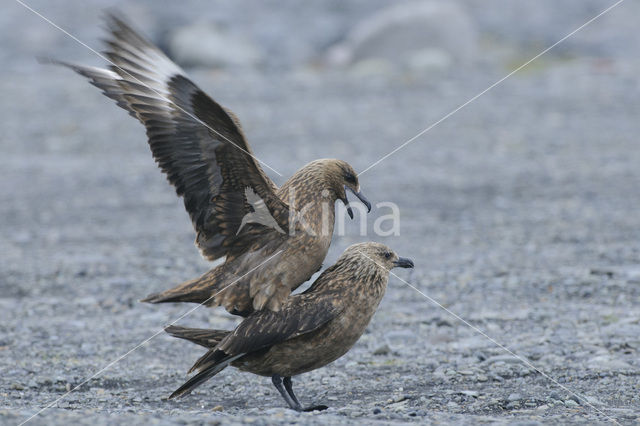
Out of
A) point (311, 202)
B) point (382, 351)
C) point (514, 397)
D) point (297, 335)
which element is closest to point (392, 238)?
point (382, 351)

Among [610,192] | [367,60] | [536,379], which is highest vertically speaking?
[367,60]

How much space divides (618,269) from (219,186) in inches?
152

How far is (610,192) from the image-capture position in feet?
34.2

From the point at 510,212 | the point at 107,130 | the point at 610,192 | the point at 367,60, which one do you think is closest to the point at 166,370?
the point at 510,212

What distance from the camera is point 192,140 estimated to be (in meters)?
5.05

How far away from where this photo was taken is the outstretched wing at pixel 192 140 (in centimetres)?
493

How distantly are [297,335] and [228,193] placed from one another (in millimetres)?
862

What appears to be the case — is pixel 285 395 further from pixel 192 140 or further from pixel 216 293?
pixel 192 140

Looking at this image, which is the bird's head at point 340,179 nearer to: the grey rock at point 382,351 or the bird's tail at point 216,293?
the bird's tail at point 216,293

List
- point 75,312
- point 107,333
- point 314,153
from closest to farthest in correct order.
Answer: point 107,333
point 75,312
point 314,153

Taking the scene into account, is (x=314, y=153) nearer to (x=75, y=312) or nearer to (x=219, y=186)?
(x=75, y=312)

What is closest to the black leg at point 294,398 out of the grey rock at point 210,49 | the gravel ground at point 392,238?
the gravel ground at point 392,238

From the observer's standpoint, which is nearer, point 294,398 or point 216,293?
point 294,398

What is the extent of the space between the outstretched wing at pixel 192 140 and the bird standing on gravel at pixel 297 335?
47 cm
